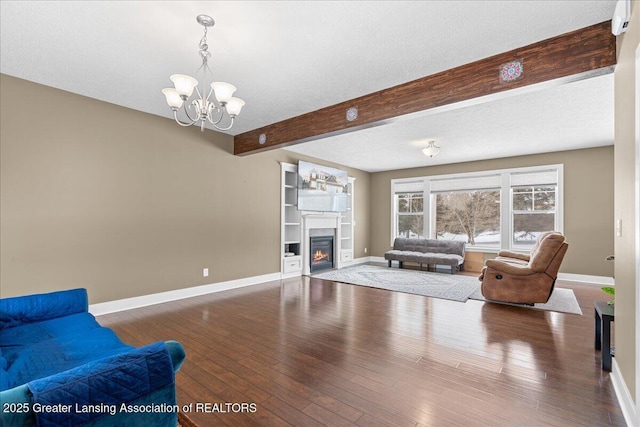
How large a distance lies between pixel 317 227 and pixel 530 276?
13.7 ft

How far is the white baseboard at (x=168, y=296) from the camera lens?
3852 millimetres

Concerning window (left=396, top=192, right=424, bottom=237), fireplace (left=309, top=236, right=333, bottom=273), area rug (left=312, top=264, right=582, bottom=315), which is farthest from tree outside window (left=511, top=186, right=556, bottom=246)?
fireplace (left=309, top=236, right=333, bottom=273)

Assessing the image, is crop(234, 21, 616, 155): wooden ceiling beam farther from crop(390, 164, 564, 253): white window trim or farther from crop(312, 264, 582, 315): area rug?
crop(390, 164, 564, 253): white window trim

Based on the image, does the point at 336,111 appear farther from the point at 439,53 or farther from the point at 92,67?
the point at 92,67

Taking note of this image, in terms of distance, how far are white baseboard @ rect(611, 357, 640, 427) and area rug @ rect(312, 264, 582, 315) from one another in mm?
2045

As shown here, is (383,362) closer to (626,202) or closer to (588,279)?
(626,202)

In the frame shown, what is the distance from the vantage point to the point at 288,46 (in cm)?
262

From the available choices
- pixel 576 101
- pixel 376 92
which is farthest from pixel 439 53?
pixel 576 101

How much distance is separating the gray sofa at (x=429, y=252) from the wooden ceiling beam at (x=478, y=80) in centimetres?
441

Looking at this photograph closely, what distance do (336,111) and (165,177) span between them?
2721 mm

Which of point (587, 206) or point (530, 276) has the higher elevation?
point (587, 206)

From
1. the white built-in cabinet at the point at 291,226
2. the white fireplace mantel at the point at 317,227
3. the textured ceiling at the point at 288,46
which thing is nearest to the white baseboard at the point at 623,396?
the textured ceiling at the point at 288,46

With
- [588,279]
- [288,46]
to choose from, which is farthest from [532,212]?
[288,46]

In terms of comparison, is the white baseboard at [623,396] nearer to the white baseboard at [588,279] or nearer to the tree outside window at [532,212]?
the white baseboard at [588,279]
